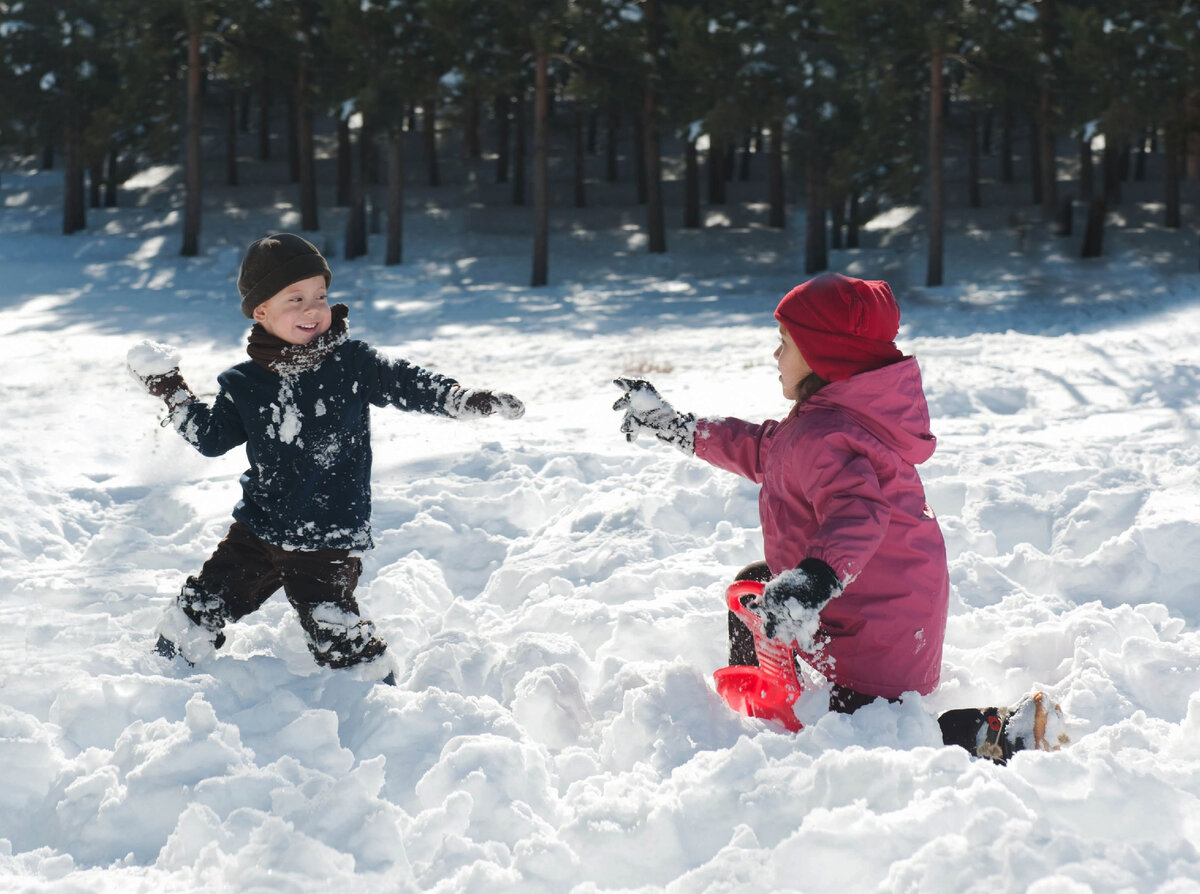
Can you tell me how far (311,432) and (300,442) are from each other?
46mm

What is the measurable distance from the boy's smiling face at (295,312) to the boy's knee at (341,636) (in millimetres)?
845

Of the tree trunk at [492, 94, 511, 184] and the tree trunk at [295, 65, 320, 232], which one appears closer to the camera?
the tree trunk at [295, 65, 320, 232]

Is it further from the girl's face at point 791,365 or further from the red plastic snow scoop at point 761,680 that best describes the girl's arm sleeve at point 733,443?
the red plastic snow scoop at point 761,680

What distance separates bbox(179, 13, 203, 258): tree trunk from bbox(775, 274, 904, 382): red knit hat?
22.7 metres

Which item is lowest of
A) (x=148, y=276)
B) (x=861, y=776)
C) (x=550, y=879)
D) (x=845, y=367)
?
(x=550, y=879)

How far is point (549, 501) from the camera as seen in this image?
5.55 m

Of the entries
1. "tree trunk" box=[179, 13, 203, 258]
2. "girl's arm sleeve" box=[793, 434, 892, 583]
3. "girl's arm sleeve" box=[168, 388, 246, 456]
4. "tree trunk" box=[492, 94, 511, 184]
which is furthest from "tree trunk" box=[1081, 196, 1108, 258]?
"girl's arm sleeve" box=[168, 388, 246, 456]

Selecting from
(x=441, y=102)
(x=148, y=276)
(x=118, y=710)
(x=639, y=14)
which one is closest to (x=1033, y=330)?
(x=639, y=14)

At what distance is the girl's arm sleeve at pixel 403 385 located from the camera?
3426mm

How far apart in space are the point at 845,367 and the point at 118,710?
2.25 metres

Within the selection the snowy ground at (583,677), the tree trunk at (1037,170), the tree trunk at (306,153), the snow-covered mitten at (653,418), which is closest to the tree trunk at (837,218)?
the tree trunk at (1037,170)

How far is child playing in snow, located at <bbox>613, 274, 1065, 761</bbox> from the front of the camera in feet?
9.46

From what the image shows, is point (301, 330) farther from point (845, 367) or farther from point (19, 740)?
point (845, 367)

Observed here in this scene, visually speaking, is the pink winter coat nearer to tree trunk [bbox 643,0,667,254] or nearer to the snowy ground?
the snowy ground
